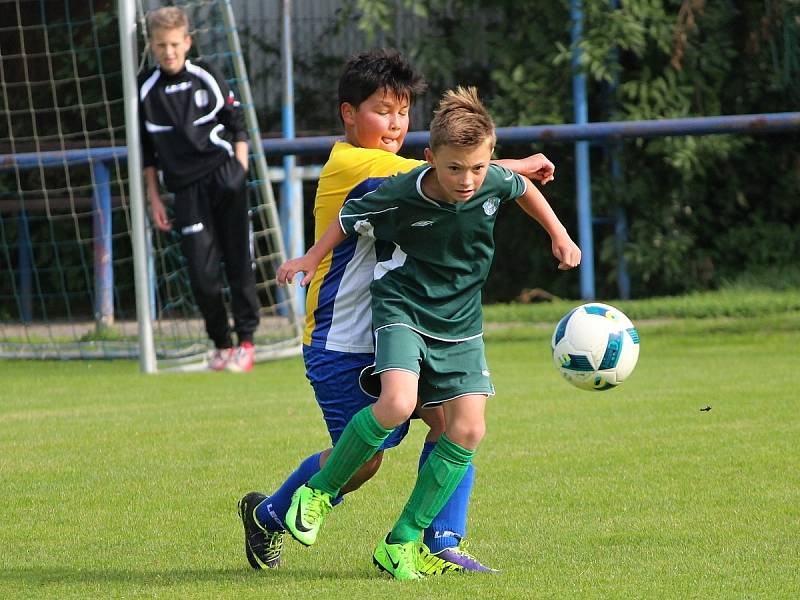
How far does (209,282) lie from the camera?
28.7 ft

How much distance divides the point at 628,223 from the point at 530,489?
25.9 ft

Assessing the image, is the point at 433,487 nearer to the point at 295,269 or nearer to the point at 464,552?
the point at 464,552

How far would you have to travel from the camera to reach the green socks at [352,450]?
383cm

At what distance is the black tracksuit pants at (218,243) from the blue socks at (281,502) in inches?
185

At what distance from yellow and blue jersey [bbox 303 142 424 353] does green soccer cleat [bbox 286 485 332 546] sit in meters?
0.43

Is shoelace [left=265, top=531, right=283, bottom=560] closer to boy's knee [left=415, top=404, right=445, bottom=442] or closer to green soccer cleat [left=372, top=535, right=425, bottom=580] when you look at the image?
green soccer cleat [left=372, top=535, right=425, bottom=580]

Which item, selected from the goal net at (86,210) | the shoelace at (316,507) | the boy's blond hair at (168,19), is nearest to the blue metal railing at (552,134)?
the goal net at (86,210)

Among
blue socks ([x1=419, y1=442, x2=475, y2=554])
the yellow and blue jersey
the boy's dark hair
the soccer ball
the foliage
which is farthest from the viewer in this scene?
the foliage

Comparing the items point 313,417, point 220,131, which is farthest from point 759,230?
point 313,417

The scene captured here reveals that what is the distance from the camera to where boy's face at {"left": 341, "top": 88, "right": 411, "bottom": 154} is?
13.9ft

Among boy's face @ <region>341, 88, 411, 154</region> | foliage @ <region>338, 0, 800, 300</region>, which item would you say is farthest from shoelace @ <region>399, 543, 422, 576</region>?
foliage @ <region>338, 0, 800, 300</region>

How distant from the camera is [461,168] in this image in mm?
3768

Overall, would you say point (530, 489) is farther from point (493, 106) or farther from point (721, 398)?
point (493, 106)

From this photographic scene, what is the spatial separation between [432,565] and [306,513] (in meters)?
0.37
